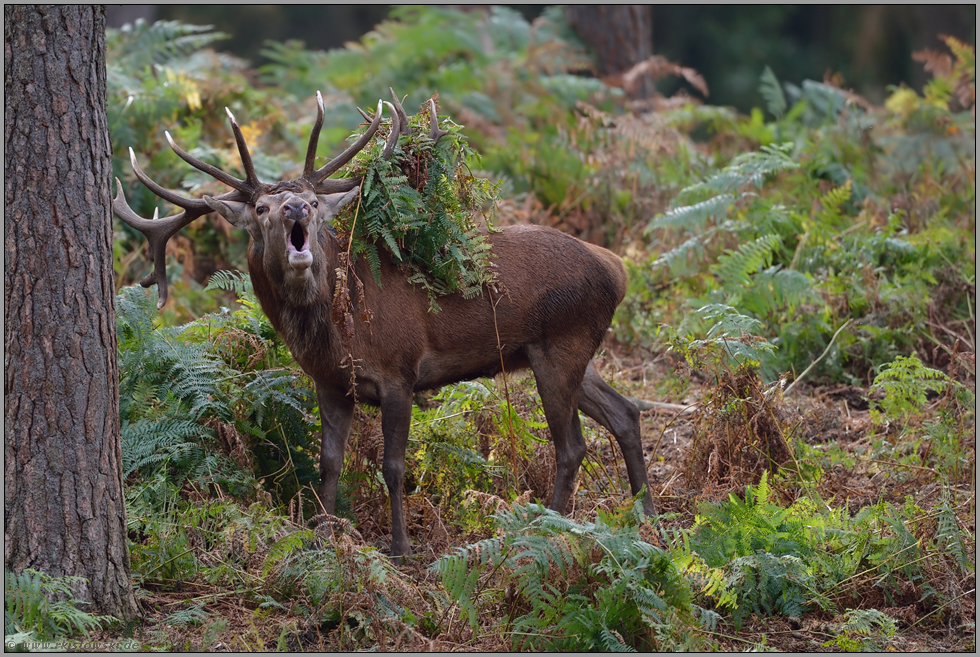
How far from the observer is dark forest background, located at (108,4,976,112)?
2736 centimetres

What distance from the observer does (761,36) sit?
2823 centimetres

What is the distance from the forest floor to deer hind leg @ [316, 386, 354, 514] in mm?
325

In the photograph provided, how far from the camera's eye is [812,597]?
195 inches

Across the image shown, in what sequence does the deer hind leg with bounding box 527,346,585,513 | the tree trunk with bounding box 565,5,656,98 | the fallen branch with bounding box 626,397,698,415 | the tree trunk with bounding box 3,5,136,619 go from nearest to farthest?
the tree trunk with bounding box 3,5,136,619 → the deer hind leg with bounding box 527,346,585,513 → the fallen branch with bounding box 626,397,698,415 → the tree trunk with bounding box 565,5,656,98

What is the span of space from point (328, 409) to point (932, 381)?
425 cm

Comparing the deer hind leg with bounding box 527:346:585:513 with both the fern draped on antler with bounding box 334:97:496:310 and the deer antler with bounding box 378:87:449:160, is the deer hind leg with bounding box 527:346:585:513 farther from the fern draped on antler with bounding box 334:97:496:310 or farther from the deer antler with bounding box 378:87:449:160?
the deer antler with bounding box 378:87:449:160

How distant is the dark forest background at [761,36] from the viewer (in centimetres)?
2736

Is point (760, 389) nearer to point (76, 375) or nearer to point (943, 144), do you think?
point (76, 375)

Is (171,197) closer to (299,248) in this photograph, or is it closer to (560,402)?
(299,248)

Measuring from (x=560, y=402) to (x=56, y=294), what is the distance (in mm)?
3068

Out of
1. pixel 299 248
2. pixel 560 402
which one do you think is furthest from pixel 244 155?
pixel 560 402

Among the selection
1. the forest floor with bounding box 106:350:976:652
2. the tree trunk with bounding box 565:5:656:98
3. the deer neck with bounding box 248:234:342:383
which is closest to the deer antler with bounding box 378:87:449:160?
the deer neck with bounding box 248:234:342:383

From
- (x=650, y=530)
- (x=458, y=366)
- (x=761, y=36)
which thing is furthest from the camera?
(x=761, y=36)

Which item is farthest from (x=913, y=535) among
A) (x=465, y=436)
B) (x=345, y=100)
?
(x=345, y=100)
